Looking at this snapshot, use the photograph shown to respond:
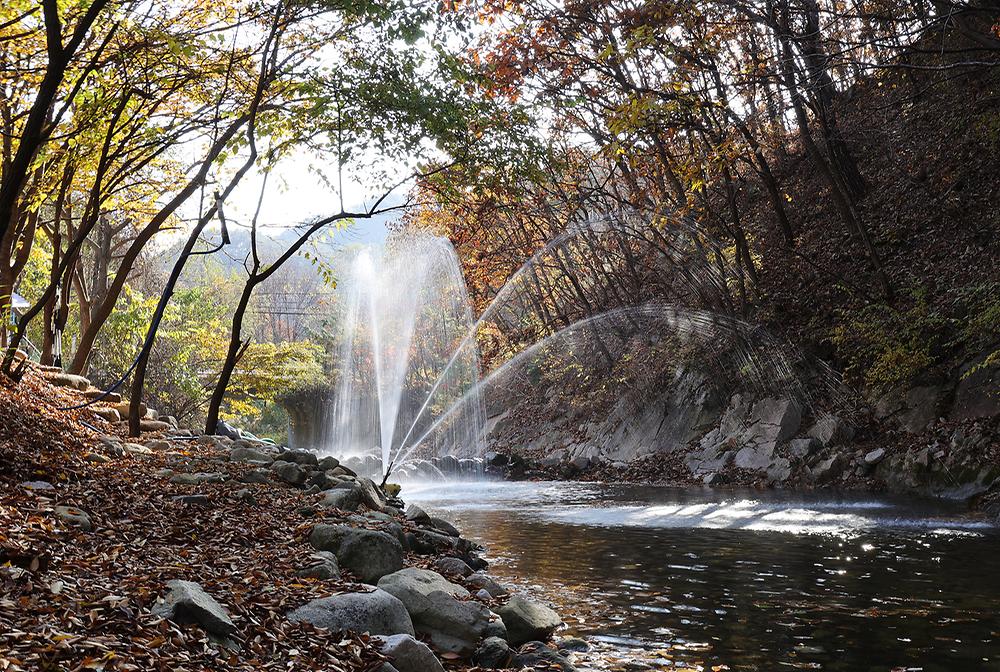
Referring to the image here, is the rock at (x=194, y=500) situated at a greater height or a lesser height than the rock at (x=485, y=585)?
greater

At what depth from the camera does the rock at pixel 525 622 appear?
18.3ft

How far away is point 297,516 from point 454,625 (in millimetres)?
2629

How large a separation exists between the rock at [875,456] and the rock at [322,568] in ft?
34.5

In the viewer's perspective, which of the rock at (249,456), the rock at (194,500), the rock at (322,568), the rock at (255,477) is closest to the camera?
the rock at (322,568)

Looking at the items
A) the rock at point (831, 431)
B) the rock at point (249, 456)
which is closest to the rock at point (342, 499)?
the rock at point (249, 456)

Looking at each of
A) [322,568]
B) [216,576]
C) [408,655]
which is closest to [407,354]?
[322,568]

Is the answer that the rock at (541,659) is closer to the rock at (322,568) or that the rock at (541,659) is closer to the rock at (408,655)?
the rock at (408,655)

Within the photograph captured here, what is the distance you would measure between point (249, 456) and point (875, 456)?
10.3 m

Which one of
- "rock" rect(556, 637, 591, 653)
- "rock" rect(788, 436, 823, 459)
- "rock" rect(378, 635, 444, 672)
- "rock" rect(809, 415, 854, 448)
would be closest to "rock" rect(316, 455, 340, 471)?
"rock" rect(556, 637, 591, 653)

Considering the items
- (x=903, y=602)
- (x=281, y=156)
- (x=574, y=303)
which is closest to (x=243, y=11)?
(x=281, y=156)

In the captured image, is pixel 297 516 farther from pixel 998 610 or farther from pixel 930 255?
pixel 930 255

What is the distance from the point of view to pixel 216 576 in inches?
195

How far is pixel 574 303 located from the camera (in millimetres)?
25734

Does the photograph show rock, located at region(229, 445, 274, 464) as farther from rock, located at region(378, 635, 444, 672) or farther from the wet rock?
rock, located at region(378, 635, 444, 672)
